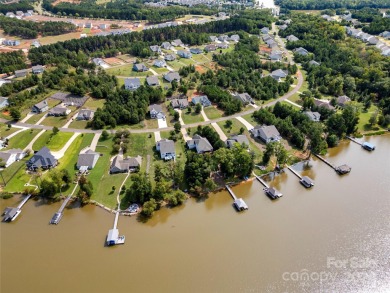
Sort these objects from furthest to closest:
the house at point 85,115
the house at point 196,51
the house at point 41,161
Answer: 1. the house at point 196,51
2. the house at point 85,115
3. the house at point 41,161

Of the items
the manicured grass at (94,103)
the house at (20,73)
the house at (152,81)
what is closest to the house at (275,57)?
the house at (152,81)

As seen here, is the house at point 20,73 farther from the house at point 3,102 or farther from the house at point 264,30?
the house at point 264,30

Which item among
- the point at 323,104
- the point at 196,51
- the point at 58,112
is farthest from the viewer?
the point at 196,51

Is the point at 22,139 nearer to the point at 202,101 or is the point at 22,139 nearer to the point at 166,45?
the point at 202,101

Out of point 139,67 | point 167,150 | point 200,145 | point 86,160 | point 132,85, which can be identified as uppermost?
point 200,145

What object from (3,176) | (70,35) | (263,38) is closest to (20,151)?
(3,176)

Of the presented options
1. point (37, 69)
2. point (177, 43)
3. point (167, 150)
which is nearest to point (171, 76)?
point (177, 43)
